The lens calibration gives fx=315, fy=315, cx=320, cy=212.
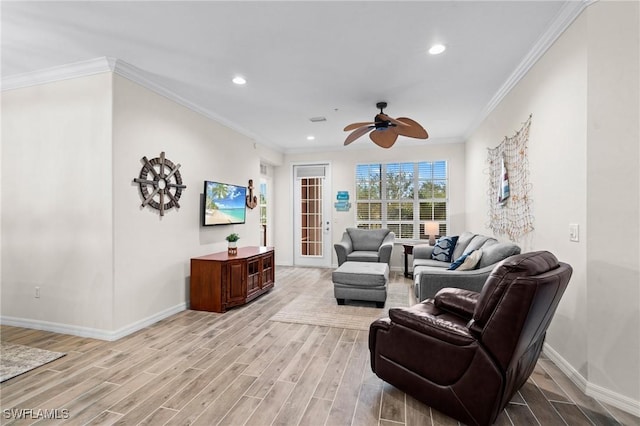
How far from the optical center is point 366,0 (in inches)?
86.6

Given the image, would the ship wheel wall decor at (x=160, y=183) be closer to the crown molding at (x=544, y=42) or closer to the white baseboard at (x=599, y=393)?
the crown molding at (x=544, y=42)

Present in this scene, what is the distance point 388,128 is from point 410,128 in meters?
0.29

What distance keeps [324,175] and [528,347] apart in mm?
5691

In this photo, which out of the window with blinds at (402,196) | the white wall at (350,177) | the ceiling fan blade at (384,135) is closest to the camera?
the ceiling fan blade at (384,135)

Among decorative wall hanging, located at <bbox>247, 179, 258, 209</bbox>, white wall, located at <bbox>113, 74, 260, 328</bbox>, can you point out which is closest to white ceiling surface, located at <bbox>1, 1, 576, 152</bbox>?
white wall, located at <bbox>113, 74, 260, 328</bbox>

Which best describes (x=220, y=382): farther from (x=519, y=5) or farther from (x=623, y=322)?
(x=519, y=5)

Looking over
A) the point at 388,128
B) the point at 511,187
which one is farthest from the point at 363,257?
the point at 511,187

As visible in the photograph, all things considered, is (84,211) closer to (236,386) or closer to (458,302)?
(236,386)

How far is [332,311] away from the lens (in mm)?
3969

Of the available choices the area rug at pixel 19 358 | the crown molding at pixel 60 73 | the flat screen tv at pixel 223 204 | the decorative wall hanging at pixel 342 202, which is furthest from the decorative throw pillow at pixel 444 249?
the crown molding at pixel 60 73

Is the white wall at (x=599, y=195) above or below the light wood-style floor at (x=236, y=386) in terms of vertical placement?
above

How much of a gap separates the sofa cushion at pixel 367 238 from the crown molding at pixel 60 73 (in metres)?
4.70

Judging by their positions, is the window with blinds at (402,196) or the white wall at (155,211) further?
the window with blinds at (402,196)

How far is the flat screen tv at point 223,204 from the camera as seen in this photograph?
14.6 ft
